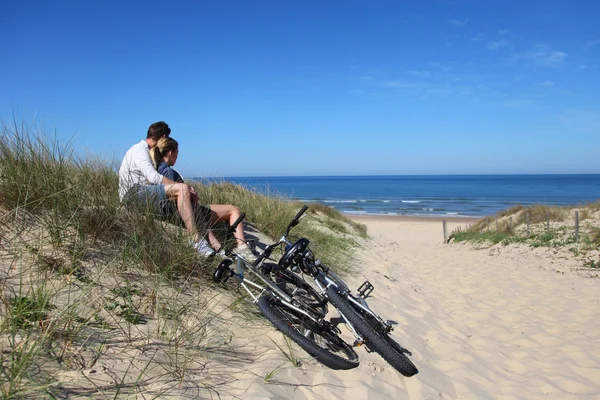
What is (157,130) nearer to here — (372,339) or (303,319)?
(303,319)

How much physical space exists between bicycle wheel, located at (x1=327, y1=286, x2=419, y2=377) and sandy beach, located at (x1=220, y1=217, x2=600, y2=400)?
11 cm

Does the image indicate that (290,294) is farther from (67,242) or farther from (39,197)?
(39,197)

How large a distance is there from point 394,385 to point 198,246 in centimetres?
206

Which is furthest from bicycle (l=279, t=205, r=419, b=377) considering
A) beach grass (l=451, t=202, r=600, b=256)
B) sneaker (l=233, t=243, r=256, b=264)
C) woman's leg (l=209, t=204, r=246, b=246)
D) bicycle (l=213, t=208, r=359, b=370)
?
beach grass (l=451, t=202, r=600, b=256)

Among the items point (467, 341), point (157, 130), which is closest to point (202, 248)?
point (157, 130)

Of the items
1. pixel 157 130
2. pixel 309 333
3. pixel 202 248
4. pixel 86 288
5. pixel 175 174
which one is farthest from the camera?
pixel 175 174

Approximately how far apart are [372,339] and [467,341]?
201 centimetres

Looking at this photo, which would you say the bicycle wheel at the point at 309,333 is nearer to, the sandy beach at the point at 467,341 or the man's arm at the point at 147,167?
the sandy beach at the point at 467,341

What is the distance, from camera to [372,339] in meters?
2.81

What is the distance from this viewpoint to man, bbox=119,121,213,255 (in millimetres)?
3902

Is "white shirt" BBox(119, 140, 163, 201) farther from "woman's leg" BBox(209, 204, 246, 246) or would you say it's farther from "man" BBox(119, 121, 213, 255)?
"woman's leg" BBox(209, 204, 246, 246)

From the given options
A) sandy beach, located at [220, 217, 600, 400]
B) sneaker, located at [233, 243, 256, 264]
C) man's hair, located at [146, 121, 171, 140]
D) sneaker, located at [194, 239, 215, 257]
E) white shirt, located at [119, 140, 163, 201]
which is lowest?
sandy beach, located at [220, 217, 600, 400]

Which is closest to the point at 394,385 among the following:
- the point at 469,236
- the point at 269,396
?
the point at 269,396

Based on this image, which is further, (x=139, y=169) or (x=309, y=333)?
(x=139, y=169)
